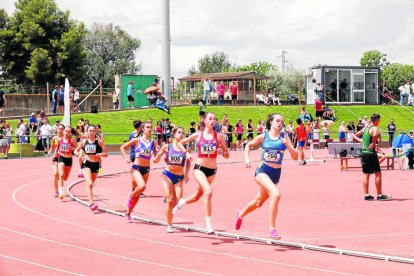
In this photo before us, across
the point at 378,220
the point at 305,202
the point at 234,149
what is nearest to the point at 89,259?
the point at 378,220

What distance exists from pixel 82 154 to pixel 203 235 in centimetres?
701

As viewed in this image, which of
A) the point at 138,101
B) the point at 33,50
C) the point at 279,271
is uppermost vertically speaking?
the point at 33,50

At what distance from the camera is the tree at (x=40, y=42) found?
73.6 m

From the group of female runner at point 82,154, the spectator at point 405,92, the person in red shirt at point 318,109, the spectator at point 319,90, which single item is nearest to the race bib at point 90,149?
the group of female runner at point 82,154

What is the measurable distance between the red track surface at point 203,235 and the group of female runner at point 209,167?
518mm

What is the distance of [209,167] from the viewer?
1361cm

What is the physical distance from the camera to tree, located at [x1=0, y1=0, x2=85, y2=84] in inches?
2896

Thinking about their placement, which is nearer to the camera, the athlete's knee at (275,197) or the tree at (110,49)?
the athlete's knee at (275,197)

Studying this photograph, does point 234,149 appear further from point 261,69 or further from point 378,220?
point 261,69

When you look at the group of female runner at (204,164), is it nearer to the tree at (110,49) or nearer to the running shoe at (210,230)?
the running shoe at (210,230)

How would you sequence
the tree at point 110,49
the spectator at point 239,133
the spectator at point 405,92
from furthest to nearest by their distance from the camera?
the tree at point 110,49 < the spectator at point 405,92 < the spectator at point 239,133

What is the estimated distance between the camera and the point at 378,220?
591 inches

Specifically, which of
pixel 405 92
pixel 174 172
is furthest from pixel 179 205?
pixel 405 92

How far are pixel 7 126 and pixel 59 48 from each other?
37.4 metres
